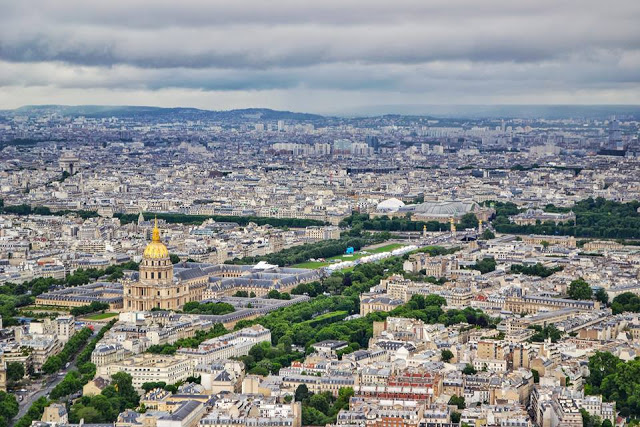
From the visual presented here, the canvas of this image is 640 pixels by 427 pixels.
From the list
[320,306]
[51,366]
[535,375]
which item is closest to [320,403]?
[535,375]

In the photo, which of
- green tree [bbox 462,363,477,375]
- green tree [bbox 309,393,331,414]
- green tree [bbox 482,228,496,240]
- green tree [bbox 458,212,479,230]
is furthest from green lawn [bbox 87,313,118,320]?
green tree [bbox 458,212,479,230]

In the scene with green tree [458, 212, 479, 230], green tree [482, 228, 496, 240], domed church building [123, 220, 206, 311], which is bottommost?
green tree [458, 212, 479, 230]

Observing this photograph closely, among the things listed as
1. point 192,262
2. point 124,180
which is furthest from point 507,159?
point 192,262

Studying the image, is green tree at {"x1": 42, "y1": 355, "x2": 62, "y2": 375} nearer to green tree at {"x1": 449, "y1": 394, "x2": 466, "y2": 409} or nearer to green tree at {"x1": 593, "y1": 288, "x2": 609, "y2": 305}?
green tree at {"x1": 449, "y1": 394, "x2": 466, "y2": 409}

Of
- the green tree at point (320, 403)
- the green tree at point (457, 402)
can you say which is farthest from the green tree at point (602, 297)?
the green tree at point (320, 403)

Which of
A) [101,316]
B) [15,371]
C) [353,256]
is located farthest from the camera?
[353,256]

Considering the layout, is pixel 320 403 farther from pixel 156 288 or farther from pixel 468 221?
pixel 468 221

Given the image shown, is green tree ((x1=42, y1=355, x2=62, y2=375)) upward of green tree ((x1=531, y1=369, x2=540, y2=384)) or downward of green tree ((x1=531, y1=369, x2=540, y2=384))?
downward

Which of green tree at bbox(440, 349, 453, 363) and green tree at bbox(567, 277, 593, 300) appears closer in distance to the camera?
green tree at bbox(440, 349, 453, 363)

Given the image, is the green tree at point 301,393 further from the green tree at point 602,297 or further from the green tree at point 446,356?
the green tree at point 602,297
